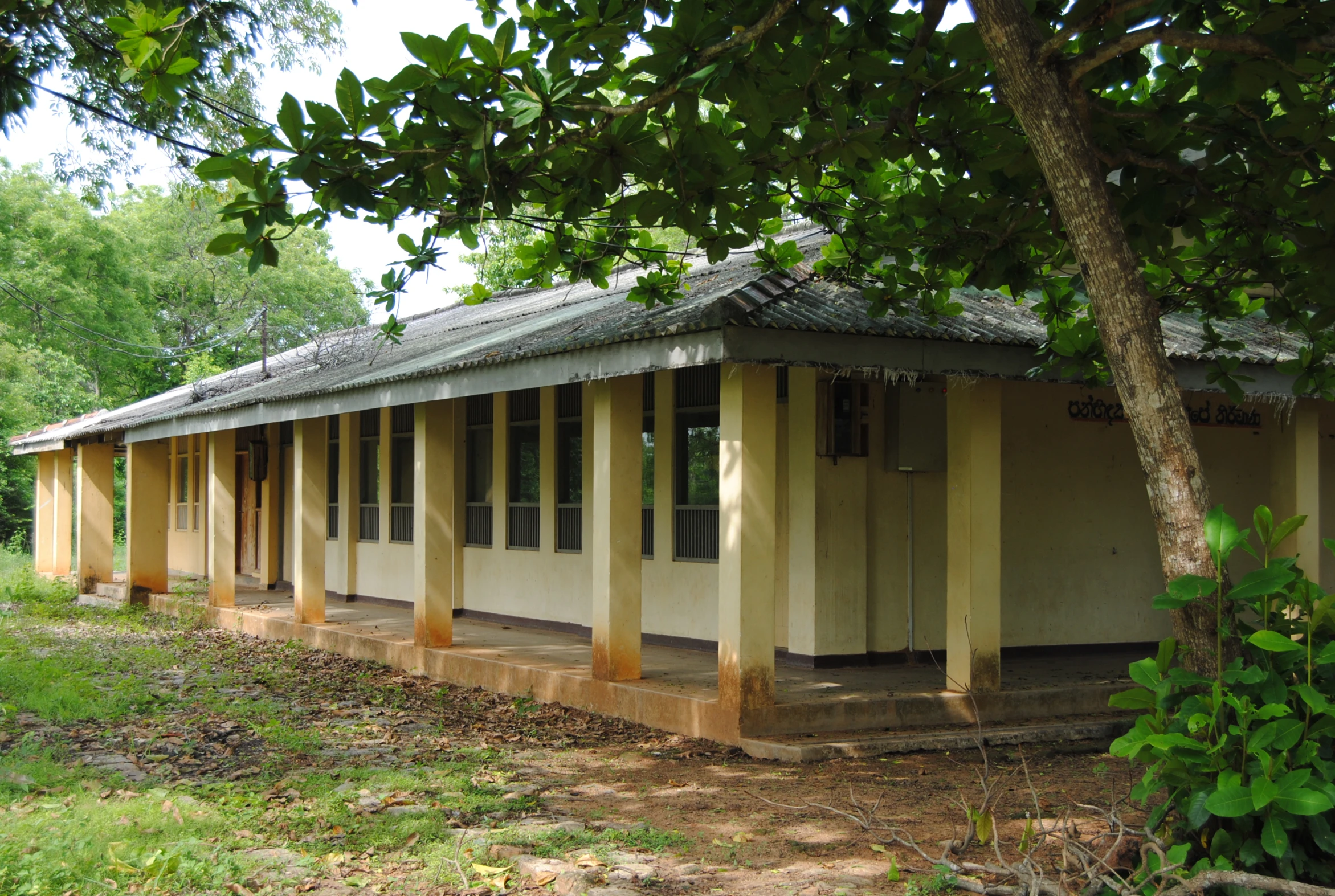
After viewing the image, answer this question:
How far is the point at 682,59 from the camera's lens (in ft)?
17.1

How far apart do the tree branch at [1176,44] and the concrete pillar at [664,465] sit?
7.00m

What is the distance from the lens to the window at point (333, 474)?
18.0 m

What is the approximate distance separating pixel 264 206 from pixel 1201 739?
426 cm

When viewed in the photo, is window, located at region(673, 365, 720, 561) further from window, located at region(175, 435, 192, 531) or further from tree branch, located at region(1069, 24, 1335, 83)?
window, located at region(175, 435, 192, 531)

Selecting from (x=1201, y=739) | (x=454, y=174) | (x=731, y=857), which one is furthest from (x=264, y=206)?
(x=1201, y=739)

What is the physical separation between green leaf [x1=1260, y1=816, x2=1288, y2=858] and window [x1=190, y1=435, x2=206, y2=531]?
2172cm

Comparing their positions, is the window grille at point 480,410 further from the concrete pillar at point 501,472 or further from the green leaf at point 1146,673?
the green leaf at point 1146,673

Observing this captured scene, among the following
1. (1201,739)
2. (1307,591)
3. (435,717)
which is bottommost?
(435,717)

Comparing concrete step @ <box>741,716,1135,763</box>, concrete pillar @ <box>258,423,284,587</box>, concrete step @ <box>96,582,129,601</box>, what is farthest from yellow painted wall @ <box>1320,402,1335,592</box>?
concrete step @ <box>96,582,129,601</box>

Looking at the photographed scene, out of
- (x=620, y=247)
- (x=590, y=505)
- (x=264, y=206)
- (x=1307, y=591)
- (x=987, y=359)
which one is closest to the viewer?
(x=1307, y=591)

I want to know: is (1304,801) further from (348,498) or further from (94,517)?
(94,517)

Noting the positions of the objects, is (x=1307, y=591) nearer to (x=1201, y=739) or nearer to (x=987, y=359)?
(x=1201, y=739)

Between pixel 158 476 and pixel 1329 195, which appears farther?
pixel 158 476

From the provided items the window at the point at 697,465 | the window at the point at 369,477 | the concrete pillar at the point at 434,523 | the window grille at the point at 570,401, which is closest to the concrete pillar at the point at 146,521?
the window at the point at 369,477
